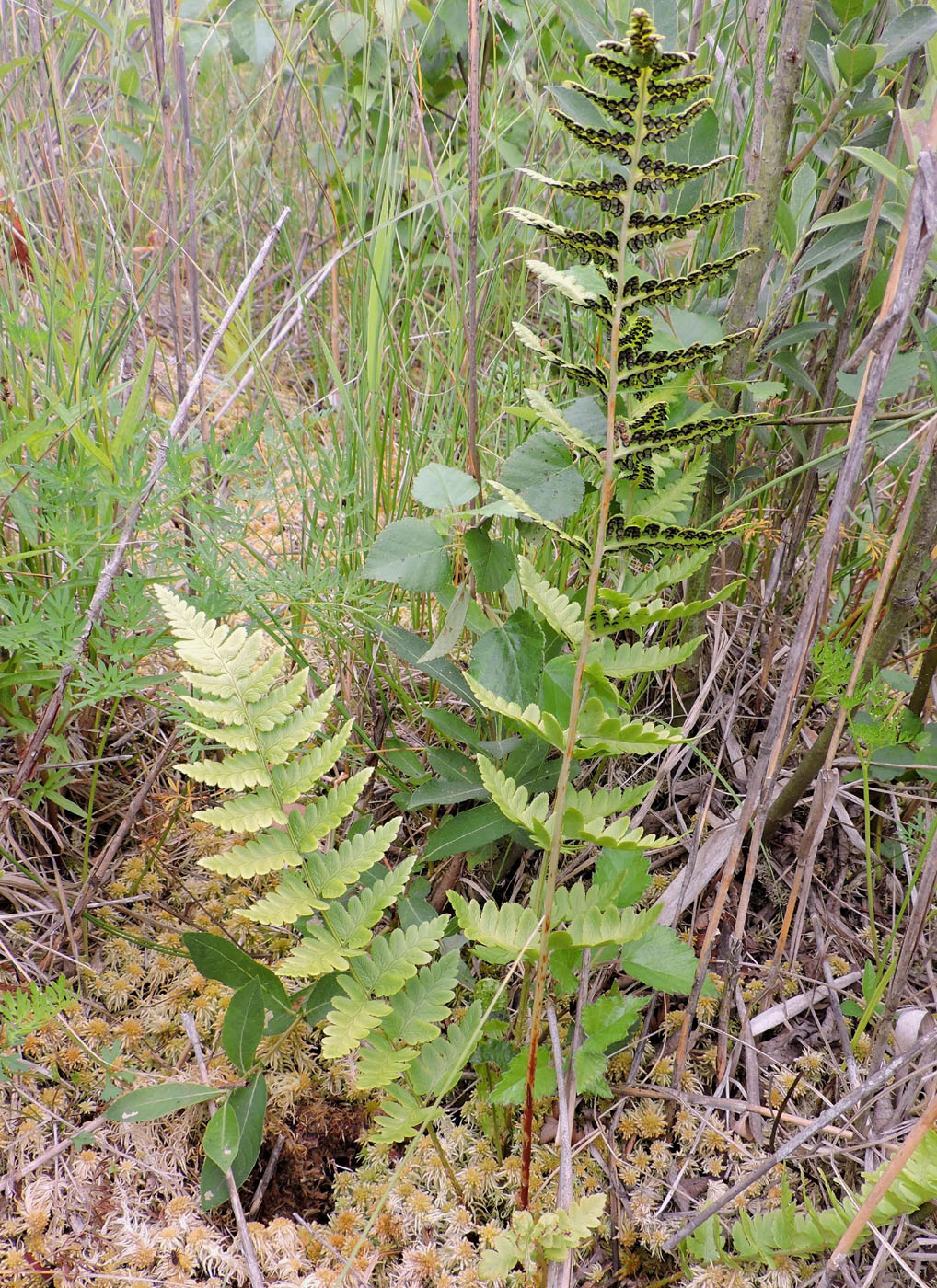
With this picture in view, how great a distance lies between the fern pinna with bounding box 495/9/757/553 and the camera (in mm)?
828

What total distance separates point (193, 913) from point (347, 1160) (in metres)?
0.44

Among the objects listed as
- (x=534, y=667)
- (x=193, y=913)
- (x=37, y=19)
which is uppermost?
(x=37, y=19)

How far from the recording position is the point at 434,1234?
1147 millimetres

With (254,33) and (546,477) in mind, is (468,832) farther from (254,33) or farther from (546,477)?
(254,33)

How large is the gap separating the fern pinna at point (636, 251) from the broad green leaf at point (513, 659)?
0.66ft

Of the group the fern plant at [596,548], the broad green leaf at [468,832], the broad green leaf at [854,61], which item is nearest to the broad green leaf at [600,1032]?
the fern plant at [596,548]

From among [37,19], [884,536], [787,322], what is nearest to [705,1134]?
[884,536]

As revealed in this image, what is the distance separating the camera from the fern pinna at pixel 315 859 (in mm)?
1059

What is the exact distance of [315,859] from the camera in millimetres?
1102

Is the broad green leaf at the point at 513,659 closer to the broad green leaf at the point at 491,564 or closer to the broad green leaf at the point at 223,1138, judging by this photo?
the broad green leaf at the point at 491,564

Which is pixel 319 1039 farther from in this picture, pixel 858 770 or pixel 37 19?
pixel 37 19

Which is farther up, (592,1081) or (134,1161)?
(592,1081)

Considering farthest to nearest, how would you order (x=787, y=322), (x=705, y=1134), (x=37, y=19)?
(x=37, y=19) → (x=787, y=322) → (x=705, y=1134)

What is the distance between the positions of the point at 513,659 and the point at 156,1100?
715 millimetres
